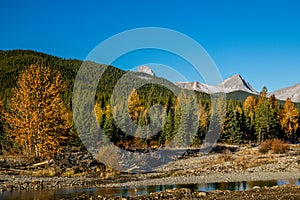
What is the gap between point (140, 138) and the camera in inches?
2704

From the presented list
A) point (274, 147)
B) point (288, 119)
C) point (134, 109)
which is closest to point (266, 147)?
point (274, 147)

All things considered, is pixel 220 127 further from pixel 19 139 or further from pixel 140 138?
pixel 19 139

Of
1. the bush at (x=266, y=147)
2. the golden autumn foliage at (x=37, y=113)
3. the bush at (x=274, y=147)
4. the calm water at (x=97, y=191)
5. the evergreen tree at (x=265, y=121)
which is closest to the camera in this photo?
the calm water at (x=97, y=191)

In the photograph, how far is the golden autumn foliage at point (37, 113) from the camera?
111 ft

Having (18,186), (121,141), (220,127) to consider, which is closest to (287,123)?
(220,127)

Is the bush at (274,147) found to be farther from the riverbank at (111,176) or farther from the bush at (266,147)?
the riverbank at (111,176)

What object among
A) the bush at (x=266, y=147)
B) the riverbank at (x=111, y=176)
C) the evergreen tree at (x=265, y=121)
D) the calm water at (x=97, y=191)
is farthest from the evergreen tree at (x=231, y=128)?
the calm water at (x=97, y=191)

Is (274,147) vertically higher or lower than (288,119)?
lower

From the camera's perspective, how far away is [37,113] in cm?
3425

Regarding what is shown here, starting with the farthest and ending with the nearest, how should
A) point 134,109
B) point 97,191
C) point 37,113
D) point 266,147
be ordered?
point 134,109 → point 266,147 → point 37,113 → point 97,191

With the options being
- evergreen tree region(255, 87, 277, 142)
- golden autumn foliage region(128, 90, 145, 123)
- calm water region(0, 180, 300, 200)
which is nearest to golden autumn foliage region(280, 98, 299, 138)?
evergreen tree region(255, 87, 277, 142)

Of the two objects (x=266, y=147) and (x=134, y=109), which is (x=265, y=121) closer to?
(x=266, y=147)

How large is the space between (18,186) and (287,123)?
73.2 m

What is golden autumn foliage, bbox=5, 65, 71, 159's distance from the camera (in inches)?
1330
